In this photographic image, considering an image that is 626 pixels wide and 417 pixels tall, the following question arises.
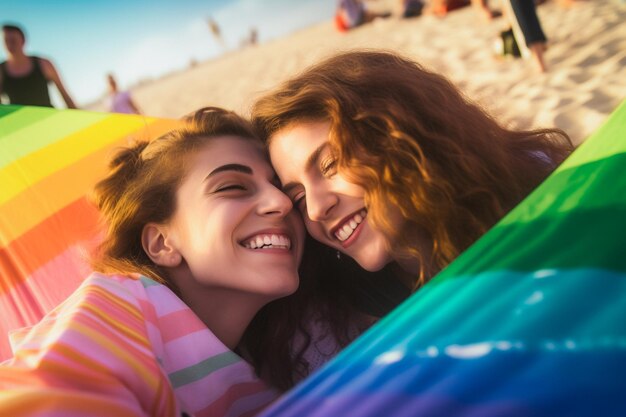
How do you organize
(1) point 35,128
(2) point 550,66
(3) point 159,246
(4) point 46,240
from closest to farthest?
(3) point 159,246 < (4) point 46,240 < (1) point 35,128 < (2) point 550,66

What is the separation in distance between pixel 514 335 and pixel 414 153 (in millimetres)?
859

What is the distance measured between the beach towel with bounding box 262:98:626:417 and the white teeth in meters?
0.76

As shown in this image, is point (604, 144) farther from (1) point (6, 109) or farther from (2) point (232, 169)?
(1) point (6, 109)

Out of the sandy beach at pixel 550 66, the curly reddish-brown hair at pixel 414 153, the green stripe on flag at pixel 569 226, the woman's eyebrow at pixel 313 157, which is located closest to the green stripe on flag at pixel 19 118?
the sandy beach at pixel 550 66

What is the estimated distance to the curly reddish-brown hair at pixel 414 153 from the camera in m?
1.40

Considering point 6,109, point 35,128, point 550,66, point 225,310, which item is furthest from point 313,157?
point 550,66

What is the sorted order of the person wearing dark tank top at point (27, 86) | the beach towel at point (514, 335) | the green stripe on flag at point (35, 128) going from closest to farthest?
the beach towel at point (514, 335) < the green stripe on flag at point (35, 128) < the person wearing dark tank top at point (27, 86)

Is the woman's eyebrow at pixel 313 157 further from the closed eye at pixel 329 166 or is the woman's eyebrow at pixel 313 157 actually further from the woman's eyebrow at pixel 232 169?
the woman's eyebrow at pixel 232 169

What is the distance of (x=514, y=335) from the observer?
2.18 feet

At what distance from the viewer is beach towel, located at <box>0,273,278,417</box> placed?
2.63ft

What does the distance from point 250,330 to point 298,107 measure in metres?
0.92

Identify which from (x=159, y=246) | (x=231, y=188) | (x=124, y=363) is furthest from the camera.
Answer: (x=159, y=246)

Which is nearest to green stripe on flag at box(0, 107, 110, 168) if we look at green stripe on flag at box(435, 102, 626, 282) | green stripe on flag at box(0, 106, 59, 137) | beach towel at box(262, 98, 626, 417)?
green stripe on flag at box(0, 106, 59, 137)

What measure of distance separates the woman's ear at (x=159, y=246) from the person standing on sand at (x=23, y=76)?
9.23 ft
